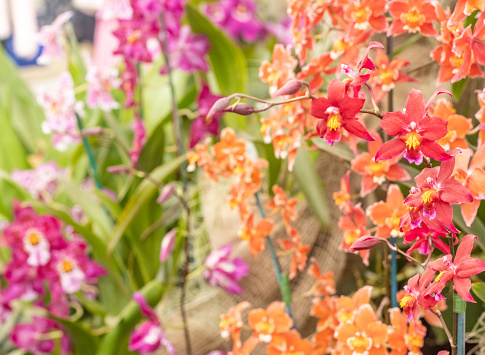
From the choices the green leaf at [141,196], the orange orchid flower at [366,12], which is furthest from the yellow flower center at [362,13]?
the green leaf at [141,196]

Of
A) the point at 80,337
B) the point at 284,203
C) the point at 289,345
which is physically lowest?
the point at 80,337

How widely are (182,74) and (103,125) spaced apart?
18cm

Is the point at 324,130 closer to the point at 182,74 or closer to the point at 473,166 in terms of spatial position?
the point at 473,166

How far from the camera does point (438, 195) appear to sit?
267 mm

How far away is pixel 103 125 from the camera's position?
92 cm

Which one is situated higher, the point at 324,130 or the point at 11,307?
the point at 324,130

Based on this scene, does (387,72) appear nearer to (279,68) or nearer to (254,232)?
(279,68)

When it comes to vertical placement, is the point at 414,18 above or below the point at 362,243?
above

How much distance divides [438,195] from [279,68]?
0.21 metres

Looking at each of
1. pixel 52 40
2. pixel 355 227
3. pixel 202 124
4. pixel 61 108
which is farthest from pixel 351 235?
pixel 52 40

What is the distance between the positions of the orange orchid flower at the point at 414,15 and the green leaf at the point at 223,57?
0.40 meters

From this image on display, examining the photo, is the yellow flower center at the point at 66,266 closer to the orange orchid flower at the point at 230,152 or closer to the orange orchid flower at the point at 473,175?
the orange orchid flower at the point at 230,152

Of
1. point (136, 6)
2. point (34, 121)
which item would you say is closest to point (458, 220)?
point (136, 6)

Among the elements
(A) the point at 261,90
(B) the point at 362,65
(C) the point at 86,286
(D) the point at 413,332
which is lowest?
(C) the point at 86,286
